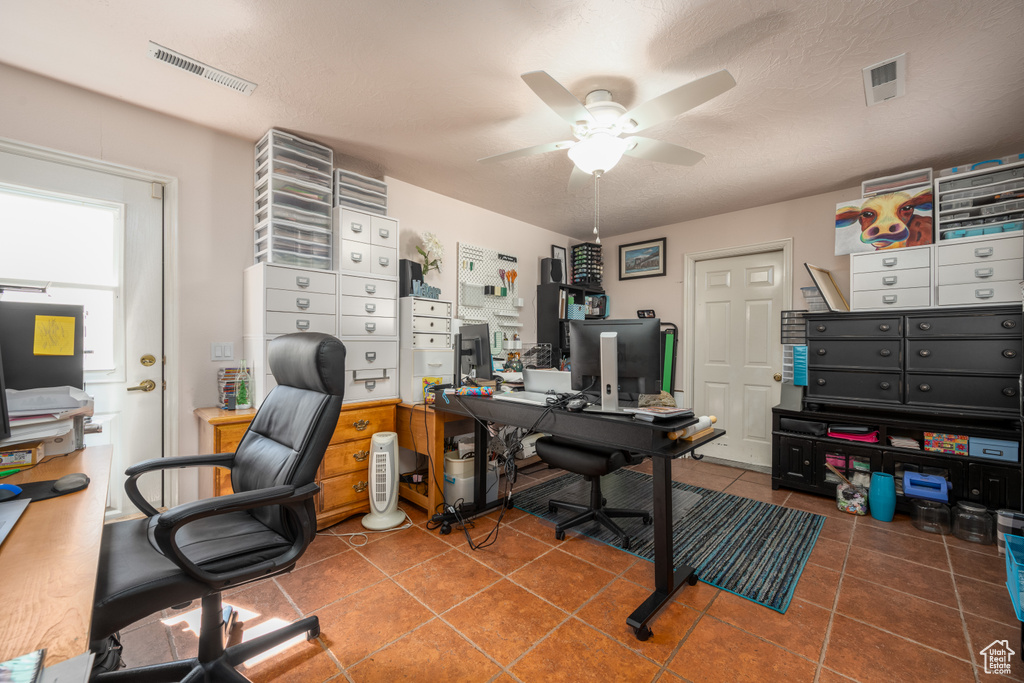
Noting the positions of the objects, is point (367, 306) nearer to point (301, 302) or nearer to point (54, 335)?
point (301, 302)

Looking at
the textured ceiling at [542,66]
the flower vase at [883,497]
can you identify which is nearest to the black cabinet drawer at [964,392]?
the flower vase at [883,497]

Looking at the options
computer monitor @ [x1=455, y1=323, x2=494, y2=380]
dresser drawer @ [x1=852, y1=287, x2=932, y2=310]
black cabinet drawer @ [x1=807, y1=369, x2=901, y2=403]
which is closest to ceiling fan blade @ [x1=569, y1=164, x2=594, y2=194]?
computer monitor @ [x1=455, y1=323, x2=494, y2=380]

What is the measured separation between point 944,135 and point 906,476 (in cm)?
213

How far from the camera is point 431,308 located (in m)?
3.09

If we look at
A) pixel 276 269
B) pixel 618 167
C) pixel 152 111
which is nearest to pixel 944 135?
pixel 618 167

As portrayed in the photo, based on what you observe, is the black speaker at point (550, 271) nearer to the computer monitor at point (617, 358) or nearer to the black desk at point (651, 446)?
the computer monitor at point (617, 358)

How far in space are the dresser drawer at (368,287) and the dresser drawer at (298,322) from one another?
21 cm

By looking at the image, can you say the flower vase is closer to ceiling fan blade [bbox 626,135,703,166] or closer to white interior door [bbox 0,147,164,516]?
ceiling fan blade [bbox 626,135,703,166]

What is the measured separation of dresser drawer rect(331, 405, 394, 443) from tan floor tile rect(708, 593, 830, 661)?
6.74 ft

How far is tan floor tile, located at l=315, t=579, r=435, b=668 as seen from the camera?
1.54 metres

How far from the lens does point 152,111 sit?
2.32 m

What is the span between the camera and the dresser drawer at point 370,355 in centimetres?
269

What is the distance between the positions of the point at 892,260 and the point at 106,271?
492 centimetres

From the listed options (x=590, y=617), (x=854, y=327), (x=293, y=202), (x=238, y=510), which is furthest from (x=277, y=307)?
(x=854, y=327)
